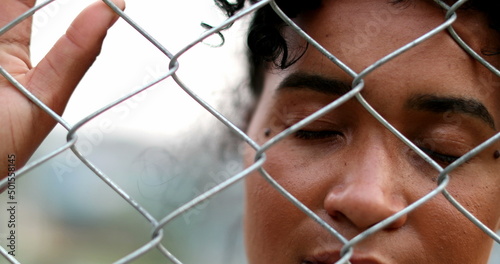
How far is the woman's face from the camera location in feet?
3.01

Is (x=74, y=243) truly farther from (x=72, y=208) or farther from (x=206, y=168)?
(x=206, y=168)

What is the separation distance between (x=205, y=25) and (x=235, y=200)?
924 mm

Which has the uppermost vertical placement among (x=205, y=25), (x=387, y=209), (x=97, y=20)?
(x=97, y=20)

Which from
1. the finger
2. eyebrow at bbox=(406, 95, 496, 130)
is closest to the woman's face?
eyebrow at bbox=(406, 95, 496, 130)

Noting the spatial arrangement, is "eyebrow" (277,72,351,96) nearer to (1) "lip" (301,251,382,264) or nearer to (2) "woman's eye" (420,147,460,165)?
(2) "woman's eye" (420,147,460,165)

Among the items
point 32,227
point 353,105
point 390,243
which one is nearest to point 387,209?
point 390,243

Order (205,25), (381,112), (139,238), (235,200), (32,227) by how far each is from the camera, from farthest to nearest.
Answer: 1. (139,238)
2. (32,227)
3. (235,200)
4. (205,25)
5. (381,112)

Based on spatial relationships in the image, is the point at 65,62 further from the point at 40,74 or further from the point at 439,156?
the point at 439,156

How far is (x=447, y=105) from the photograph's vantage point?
96 cm

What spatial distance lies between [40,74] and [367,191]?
0.57 m

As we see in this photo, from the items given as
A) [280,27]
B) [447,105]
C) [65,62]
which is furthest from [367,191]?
[65,62]

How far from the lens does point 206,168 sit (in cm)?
188

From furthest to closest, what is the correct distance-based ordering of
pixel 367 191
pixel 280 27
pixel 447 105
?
pixel 280 27 < pixel 447 105 < pixel 367 191

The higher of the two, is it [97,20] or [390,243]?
[97,20]
